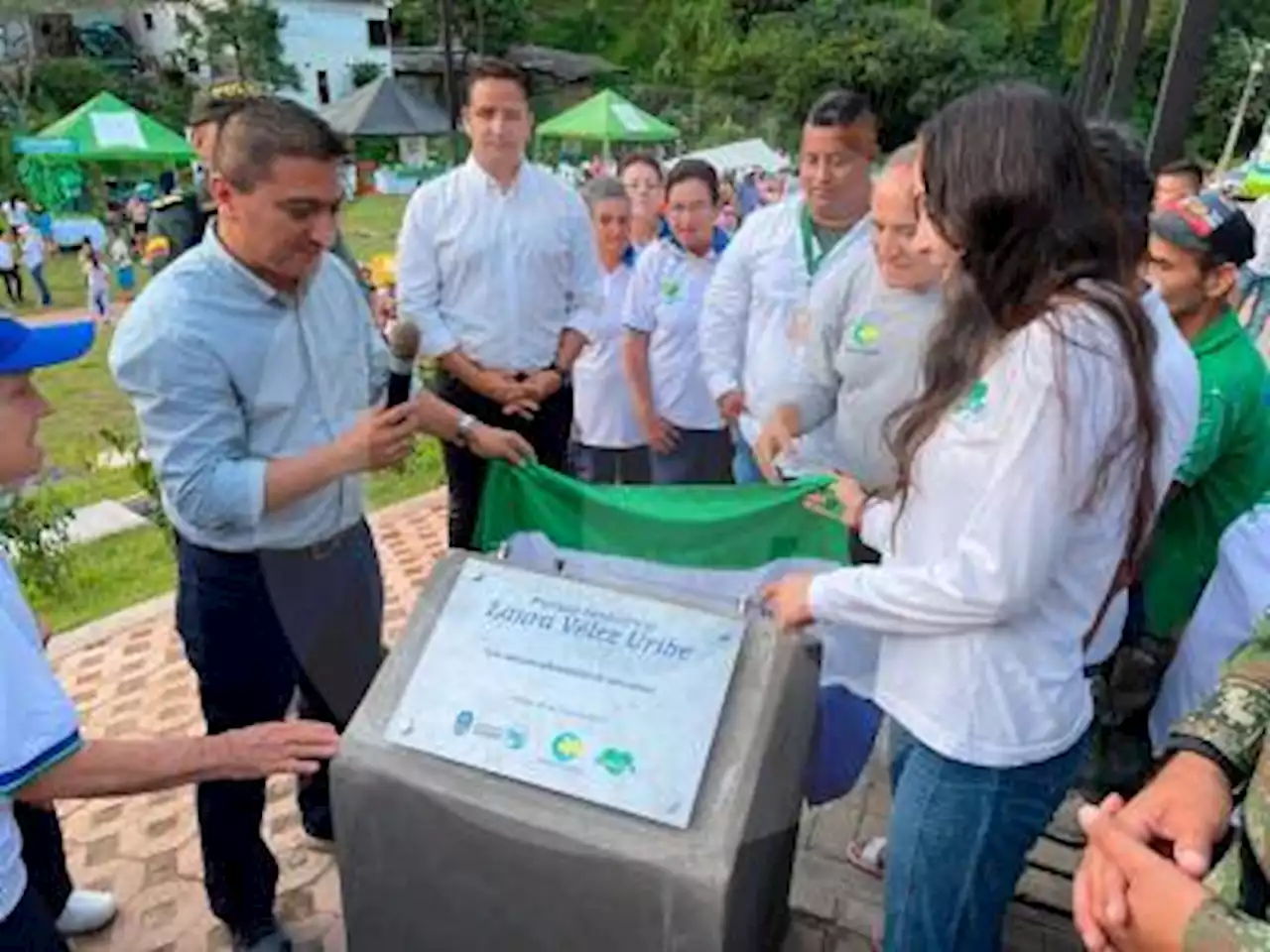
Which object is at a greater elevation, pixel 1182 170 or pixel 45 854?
pixel 1182 170

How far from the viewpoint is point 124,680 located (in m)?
3.94

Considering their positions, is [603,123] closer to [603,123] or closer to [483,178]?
[603,123]

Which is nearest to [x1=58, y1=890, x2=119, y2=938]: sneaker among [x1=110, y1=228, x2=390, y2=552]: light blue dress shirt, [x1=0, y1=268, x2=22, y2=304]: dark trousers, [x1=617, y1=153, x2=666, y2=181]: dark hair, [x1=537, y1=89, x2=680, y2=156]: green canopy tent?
[x1=110, y1=228, x2=390, y2=552]: light blue dress shirt

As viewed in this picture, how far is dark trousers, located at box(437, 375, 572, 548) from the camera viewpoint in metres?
3.66

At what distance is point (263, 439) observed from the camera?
216 centimetres

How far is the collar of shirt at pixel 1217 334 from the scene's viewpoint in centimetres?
238

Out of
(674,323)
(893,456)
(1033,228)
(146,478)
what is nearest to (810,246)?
(674,323)

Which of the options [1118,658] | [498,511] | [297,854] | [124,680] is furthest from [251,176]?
[124,680]

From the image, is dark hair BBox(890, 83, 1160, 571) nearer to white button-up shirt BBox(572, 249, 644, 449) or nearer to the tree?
white button-up shirt BBox(572, 249, 644, 449)

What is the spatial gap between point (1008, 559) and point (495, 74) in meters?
2.80

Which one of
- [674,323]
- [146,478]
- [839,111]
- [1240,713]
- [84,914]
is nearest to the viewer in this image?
[1240,713]

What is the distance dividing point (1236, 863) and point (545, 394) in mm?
2858

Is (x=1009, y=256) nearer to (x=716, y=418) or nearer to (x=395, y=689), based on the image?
(x=395, y=689)

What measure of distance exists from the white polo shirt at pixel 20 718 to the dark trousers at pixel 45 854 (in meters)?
0.96
